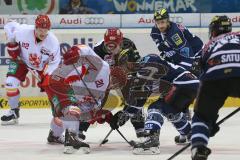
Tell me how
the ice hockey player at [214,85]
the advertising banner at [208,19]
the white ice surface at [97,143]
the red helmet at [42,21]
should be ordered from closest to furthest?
the ice hockey player at [214,85]
the white ice surface at [97,143]
the red helmet at [42,21]
the advertising banner at [208,19]

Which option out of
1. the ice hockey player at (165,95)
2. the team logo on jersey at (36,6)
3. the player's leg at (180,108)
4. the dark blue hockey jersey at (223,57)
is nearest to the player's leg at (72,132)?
the ice hockey player at (165,95)

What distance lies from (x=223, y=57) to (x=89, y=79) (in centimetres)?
171

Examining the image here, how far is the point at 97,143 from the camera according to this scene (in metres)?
6.39

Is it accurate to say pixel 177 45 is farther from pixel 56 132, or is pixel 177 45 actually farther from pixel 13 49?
pixel 13 49

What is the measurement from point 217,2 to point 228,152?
202 inches

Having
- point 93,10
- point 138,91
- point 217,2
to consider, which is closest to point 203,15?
point 217,2

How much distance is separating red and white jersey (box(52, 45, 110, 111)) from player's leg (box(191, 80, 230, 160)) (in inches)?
58.7

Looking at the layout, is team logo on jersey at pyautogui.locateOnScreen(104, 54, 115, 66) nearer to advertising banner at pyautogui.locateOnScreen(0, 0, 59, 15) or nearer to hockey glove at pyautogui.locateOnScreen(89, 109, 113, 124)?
hockey glove at pyautogui.locateOnScreen(89, 109, 113, 124)

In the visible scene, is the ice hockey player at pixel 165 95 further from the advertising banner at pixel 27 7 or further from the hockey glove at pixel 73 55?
the advertising banner at pixel 27 7

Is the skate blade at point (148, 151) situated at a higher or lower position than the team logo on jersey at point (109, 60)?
lower

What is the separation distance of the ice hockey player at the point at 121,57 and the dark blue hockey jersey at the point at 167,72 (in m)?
0.10

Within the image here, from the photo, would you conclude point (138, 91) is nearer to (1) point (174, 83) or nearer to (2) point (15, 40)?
(1) point (174, 83)

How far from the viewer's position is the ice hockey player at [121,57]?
5868 mm

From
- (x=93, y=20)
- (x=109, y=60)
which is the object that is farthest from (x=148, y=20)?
(x=109, y=60)
